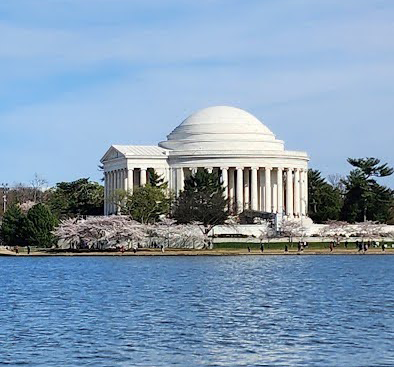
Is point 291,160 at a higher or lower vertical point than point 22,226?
higher

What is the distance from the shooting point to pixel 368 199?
13675 cm

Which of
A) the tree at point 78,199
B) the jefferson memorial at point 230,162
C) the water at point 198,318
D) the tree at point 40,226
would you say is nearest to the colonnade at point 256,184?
the jefferson memorial at point 230,162

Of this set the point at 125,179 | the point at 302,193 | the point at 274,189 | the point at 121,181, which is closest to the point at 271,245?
the point at 274,189

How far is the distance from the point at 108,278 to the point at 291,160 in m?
76.6

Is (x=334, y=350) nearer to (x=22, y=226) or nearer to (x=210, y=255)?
(x=210, y=255)

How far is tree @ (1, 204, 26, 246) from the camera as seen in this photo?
114438 millimetres

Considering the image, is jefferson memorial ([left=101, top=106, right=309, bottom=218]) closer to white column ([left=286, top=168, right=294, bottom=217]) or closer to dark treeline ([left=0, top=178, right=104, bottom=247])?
white column ([left=286, top=168, right=294, bottom=217])

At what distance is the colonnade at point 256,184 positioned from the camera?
13762 centimetres

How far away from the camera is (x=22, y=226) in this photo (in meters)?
114

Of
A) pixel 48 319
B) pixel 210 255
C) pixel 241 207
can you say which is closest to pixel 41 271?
pixel 210 255

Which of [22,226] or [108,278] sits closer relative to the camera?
[108,278]

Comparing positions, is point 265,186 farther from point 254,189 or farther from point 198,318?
point 198,318

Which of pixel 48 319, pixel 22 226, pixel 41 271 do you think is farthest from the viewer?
pixel 22 226

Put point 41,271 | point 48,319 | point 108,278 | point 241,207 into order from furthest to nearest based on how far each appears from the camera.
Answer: point 241,207 → point 41,271 → point 108,278 → point 48,319
